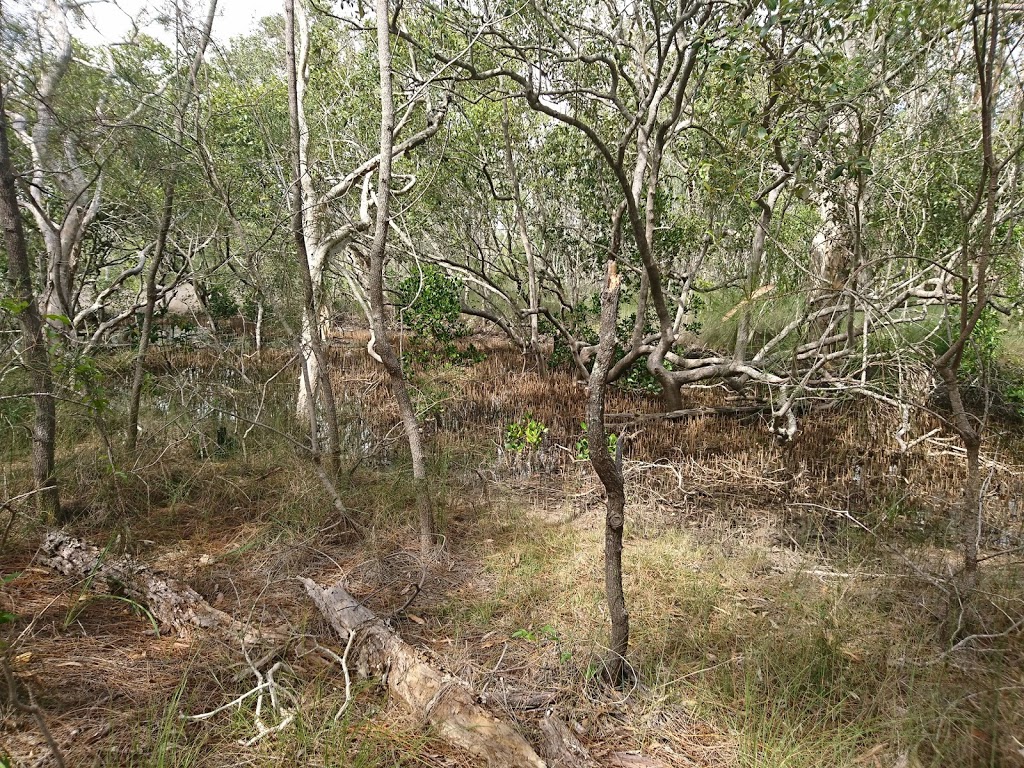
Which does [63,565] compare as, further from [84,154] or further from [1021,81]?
[1021,81]

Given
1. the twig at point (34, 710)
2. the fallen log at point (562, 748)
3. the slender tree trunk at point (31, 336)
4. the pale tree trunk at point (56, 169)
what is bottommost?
the fallen log at point (562, 748)

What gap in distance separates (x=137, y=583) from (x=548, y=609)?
6.40 feet

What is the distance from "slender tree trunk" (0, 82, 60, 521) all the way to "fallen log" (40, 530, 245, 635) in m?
0.34

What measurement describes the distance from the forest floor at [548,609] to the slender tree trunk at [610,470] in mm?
184

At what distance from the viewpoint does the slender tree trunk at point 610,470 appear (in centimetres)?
198

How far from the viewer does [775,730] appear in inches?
77.3

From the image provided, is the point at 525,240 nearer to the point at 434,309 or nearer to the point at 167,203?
the point at 434,309

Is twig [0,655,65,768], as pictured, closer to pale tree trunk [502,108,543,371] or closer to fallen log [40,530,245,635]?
fallen log [40,530,245,635]

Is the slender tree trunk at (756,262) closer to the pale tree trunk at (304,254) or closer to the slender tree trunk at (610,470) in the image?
the slender tree trunk at (610,470)

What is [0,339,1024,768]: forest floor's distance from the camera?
1.89m

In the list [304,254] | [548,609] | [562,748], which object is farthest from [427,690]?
[304,254]

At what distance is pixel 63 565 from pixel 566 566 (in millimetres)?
2558

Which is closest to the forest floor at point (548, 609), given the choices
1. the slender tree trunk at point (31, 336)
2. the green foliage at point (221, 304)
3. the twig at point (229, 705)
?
the twig at point (229, 705)

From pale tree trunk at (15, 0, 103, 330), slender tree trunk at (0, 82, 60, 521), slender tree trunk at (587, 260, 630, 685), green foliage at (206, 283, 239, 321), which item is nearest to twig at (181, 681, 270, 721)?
slender tree trunk at (587, 260, 630, 685)
